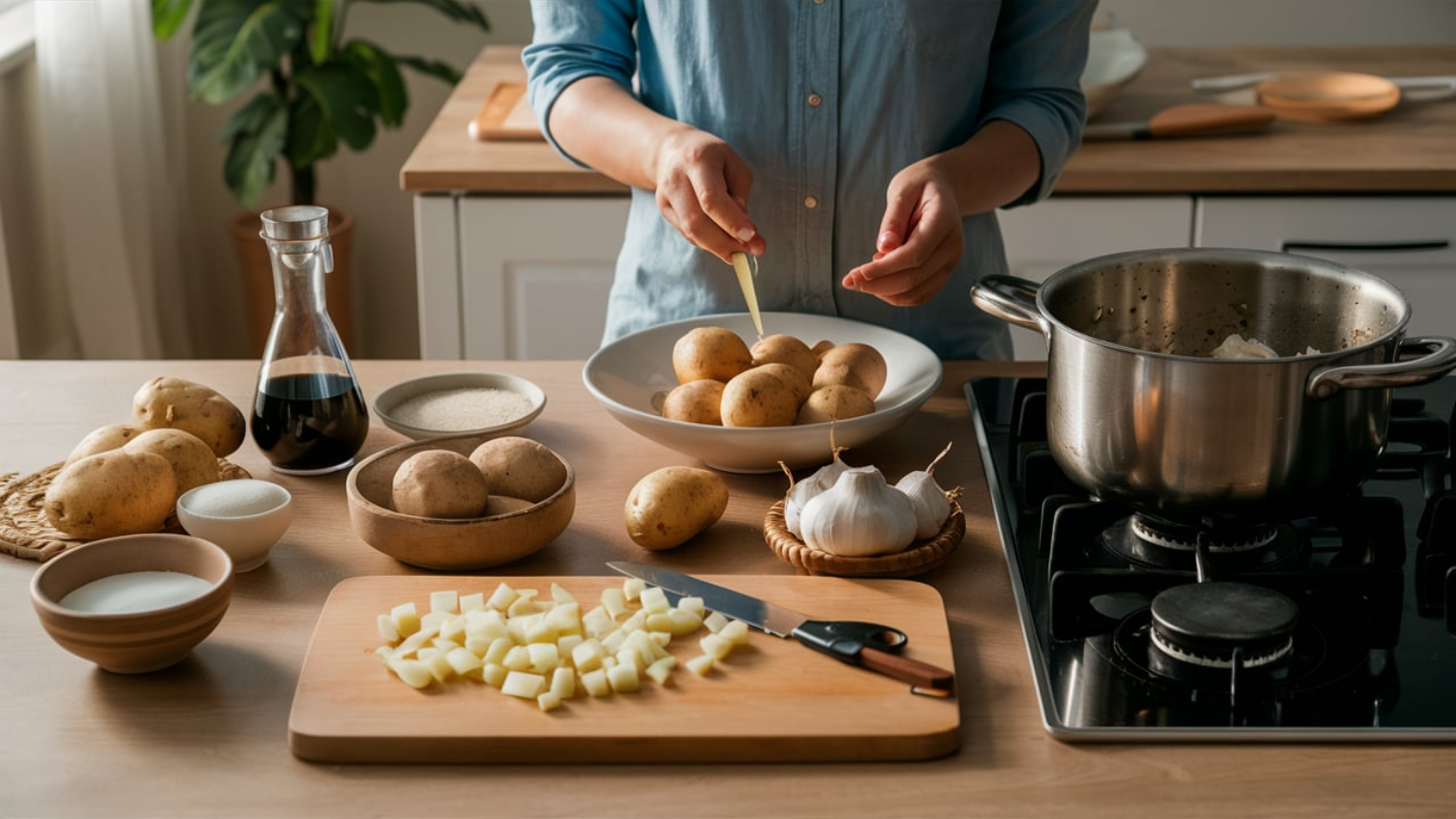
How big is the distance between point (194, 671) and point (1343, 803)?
25.3 inches

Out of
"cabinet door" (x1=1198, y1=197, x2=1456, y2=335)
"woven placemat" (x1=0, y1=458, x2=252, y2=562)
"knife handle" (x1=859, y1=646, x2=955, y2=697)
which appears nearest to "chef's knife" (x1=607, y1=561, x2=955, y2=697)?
"knife handle" (x1=859, y1=646, x2=955, y2=697)

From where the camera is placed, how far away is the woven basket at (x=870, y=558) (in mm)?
968

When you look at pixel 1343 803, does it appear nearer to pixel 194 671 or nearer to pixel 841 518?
pixel 841 518

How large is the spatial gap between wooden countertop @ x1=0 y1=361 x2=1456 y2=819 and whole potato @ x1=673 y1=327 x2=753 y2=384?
0.20 metres

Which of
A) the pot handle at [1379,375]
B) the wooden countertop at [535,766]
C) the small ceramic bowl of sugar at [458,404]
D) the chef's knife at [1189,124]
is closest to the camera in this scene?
the wooden countertop at [535,766]

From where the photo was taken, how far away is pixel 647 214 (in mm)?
1489

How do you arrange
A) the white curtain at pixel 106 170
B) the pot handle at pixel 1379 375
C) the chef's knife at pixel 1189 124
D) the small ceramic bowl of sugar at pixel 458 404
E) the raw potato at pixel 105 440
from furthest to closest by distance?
the white curtain at pixel 106 170 → the chef's knife at pixel 1189 124 → the small ceramic bowl of sugar at pixel 458 404 → the raw potato at pixel 105 440 → the pot handle at pixel 1379 375

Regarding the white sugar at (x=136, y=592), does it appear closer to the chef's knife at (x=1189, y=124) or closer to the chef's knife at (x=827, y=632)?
the chef's knife at (x=827, y=632)

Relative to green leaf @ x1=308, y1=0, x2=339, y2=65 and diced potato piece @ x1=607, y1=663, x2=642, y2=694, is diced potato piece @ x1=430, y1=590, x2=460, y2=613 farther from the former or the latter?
green leaf @ x1=308, y1=0, x2=339, y2=65

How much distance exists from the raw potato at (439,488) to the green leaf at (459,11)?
206 centimetres

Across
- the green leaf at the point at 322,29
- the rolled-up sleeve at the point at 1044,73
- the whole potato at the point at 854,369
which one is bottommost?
the whole potato at the point at 854,369

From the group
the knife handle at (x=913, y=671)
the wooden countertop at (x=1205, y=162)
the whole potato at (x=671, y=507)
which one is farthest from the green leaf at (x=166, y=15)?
the knife handle at (x=913, y=671)

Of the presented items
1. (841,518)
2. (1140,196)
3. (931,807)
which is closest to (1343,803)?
(931,807)

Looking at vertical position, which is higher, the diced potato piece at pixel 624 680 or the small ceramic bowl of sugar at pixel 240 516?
the small ceramic bowl of sugar at pixel 240 516
